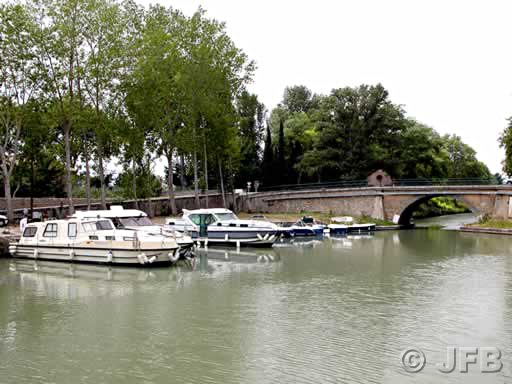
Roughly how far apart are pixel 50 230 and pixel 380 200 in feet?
119

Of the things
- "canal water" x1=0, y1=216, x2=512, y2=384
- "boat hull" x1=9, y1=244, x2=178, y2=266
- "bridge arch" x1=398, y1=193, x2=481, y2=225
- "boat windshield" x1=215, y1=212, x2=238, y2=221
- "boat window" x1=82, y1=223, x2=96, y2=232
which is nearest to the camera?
"canal water" x1=0, y1=216, x2=512, y2=384

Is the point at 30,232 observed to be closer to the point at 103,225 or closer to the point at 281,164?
the point at 103,225

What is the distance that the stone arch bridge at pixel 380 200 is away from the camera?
49.0 metres

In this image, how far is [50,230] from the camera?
29328 mm

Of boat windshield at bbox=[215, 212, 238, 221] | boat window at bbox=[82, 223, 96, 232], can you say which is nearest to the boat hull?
boat window at bbox=[82, 223, 96, 232]

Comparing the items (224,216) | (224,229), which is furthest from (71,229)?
(224,216)

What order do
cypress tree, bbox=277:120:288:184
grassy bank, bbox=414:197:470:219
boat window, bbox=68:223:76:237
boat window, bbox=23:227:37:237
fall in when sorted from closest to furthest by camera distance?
boat window, bbox=68:223:76:237, boat window, bbox=23:227:37:237, cypress tree, bbox=277:120:288:184, grassy bank, bbox=414:197:470:219

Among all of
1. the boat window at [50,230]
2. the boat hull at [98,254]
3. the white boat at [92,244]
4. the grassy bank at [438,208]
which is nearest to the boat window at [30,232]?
the white boat at [92,244]

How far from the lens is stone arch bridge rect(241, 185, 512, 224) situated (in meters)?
49.0

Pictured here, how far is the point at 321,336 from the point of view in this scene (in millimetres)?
14148

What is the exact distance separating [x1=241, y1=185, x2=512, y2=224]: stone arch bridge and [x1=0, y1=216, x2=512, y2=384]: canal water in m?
22.1

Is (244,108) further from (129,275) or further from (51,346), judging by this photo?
(51,346)

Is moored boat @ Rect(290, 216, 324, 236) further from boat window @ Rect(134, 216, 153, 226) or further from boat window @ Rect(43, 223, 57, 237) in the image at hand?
boat window @ Rect(43, 223, 57, 237)

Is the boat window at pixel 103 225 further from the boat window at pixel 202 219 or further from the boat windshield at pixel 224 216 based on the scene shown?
the boat windshield at pixel 224 216
